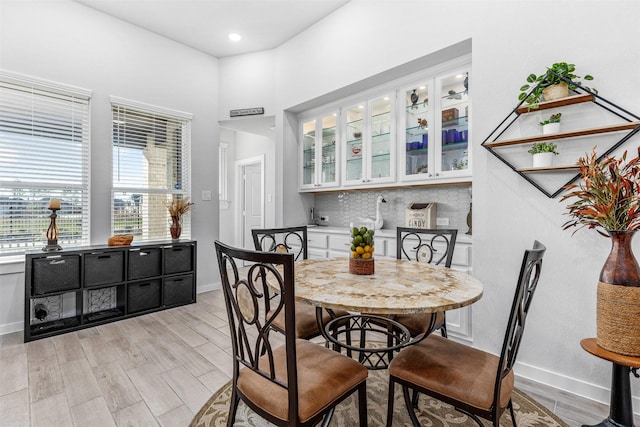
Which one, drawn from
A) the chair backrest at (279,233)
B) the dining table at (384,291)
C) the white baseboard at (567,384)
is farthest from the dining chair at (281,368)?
the white baseboard at (567,384)

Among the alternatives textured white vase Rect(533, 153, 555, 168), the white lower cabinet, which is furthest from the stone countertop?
textured white vase Rect(533, 153, 555, 168)

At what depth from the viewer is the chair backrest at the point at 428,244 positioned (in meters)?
2.23

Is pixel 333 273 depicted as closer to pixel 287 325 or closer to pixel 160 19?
pixel 287 325

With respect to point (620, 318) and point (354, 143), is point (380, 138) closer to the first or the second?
point (354, 143)

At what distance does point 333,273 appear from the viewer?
66.8 inches

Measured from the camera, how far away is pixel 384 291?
1335mm

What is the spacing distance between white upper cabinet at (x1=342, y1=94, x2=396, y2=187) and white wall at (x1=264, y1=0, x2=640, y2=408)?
570mm

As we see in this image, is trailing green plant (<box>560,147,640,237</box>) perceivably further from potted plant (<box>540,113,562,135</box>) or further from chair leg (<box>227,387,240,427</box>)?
chair leg (<box>227,387,240,427</box>)

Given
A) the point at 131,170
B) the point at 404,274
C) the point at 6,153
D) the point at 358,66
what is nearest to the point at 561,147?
the point at 404,274

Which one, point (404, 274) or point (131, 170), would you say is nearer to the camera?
point (404, 274)

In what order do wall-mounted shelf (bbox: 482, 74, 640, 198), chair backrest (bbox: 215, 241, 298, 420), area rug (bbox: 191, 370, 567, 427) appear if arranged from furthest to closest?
wall-mounted shelf (bbox: 482, 74, 640, 198)
area rug (bbox: 191, 370, 567, 427)
chair backrest (bbox: 215, 241, 298, 420)

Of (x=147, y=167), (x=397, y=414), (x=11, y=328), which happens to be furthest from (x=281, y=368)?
(x=147, y=167)

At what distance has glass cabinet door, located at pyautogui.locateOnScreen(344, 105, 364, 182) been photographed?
3.58 m

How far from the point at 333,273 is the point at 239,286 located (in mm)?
606
